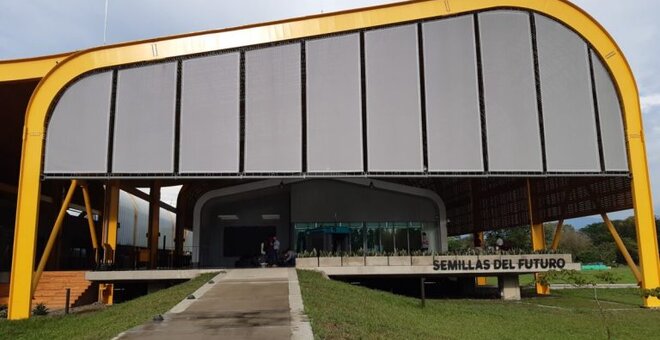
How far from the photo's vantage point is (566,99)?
2467 cm

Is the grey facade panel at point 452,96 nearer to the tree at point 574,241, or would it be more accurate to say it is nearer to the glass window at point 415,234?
the glass window at point 415,234

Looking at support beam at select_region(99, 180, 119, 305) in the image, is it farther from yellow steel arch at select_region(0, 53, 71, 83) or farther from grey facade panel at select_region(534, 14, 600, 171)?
grey facade panel at select_region(534, 14, 600, 171)

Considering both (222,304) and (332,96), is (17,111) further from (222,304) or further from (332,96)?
(222,304)

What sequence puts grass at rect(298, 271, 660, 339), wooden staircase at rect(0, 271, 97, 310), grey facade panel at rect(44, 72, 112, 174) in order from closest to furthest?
1. grass at rect(298, 271, 660, 339)
2. grey facade panel at rect(44, 72, 112, 174)
3. wooden staircase at rect(0, 271, 97, 310)

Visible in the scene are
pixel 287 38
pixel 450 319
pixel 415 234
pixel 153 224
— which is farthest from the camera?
pixel 415 234

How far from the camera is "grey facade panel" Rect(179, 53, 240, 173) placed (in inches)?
906

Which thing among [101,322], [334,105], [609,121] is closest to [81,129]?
[334,105]

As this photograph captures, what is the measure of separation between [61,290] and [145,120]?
33.3ft

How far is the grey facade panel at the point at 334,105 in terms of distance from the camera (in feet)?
76.6

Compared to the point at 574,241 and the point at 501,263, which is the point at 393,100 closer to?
the point at 501,263

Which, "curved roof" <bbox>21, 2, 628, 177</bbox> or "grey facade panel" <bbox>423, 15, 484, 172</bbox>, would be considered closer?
"curved roof" <bbox>21, 2, 628, 177</bbox>

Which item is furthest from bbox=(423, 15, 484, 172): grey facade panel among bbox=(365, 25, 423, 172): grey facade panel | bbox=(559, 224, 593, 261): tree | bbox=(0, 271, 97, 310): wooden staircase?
bbox=(559, 224, 593, 261): tree

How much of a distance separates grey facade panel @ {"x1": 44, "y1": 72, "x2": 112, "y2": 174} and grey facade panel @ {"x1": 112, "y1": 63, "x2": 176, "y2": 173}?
56 centimetres

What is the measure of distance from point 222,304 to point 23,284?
41.7 ft
